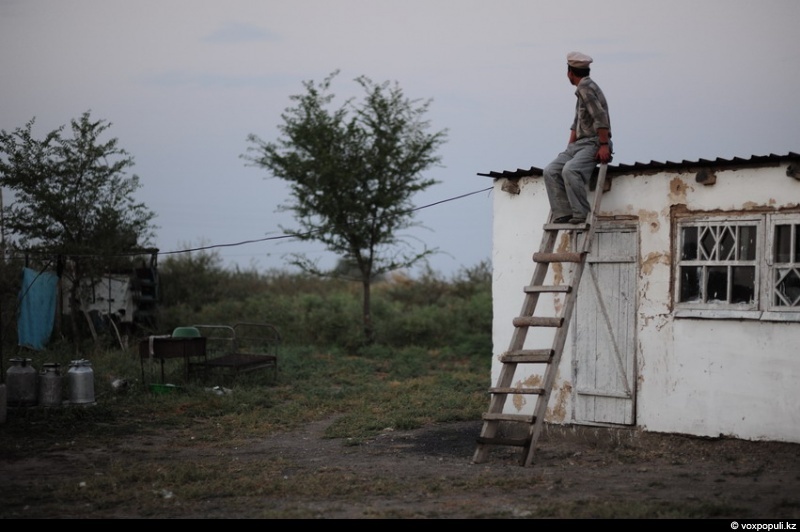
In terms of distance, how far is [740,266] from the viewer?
28.6 feet

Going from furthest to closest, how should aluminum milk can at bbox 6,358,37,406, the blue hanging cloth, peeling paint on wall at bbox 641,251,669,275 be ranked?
the blue hanging cloth → aluminum milk can at bbox 6,358,37,406 → peeling paint on wall at bbox 641,251,669,275


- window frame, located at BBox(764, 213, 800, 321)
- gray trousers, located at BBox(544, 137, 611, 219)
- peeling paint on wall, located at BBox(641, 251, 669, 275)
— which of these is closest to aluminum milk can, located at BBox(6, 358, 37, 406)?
gray trousers, located at BBox(544, 137, 611, 219)

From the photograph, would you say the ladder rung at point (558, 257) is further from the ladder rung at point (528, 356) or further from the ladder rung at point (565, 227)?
the ladder rung at point (528, 356)

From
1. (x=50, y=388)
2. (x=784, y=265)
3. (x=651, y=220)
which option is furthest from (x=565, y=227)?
(x=50, y=388)

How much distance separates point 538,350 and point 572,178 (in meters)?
1.75

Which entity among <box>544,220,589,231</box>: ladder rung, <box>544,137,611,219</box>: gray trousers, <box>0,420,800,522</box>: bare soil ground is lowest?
<box>0,420,800,522</box>: bare soil ground

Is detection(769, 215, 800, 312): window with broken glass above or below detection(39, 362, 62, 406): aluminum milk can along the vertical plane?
above

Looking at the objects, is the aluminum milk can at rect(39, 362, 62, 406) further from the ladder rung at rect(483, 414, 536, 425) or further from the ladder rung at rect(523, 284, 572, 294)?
the ladder rung at rect(523, 284, 572, 294)

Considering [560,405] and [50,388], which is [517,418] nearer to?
[560,405]

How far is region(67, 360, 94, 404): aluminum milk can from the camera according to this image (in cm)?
1155

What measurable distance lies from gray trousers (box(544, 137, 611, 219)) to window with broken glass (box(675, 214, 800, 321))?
3.47 feet

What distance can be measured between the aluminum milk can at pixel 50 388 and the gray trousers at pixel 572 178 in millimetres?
6815
